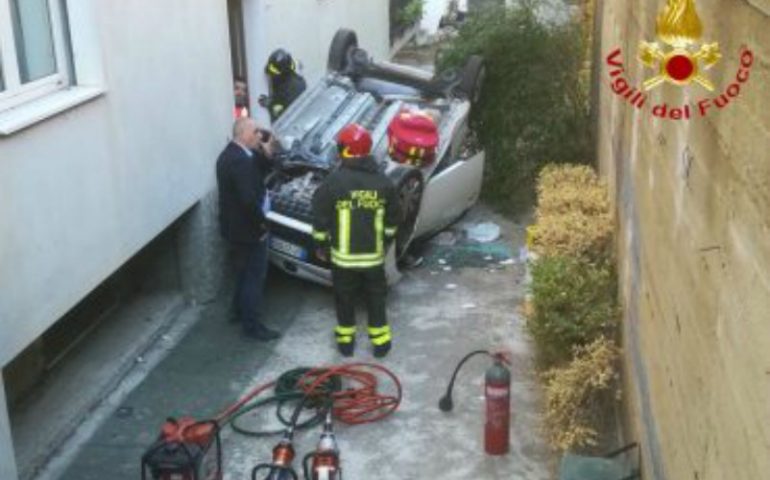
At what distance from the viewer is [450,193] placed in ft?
32.6

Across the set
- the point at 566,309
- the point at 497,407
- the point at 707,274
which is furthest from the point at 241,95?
the point at 707,274

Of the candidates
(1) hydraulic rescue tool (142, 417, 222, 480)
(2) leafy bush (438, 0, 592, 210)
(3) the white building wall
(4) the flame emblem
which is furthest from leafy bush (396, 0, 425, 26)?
(4) the flame emblem

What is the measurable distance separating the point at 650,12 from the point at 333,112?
4645 millimetres

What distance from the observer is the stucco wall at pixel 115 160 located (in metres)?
5.55

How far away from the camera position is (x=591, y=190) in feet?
28.6

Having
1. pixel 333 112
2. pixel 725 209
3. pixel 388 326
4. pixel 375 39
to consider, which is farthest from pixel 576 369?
pixel 375 39

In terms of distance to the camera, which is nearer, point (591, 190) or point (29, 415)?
point (29, 415)

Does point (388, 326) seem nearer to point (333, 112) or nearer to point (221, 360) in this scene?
→ point (221, 360)

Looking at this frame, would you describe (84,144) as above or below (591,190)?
above

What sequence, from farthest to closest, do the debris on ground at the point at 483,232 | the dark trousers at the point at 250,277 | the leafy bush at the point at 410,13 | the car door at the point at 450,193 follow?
the leafy bush at the point at 410,13 < the debris on ground at the point at 483,232 < the car door at the point at 450,193 < the dark trousers at the point at 250,277

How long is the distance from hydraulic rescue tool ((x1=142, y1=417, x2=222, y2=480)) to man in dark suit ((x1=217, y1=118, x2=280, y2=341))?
78.4 inches

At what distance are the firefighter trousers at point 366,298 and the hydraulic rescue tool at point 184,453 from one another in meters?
1.87

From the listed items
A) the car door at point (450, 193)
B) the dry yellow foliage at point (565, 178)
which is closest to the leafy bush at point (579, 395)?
the dry yellow foliage at point (565, 178)

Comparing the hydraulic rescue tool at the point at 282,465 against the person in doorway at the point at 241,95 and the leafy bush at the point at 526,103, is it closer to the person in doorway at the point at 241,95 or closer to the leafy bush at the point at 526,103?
the person in doorway at the point at 241,95
